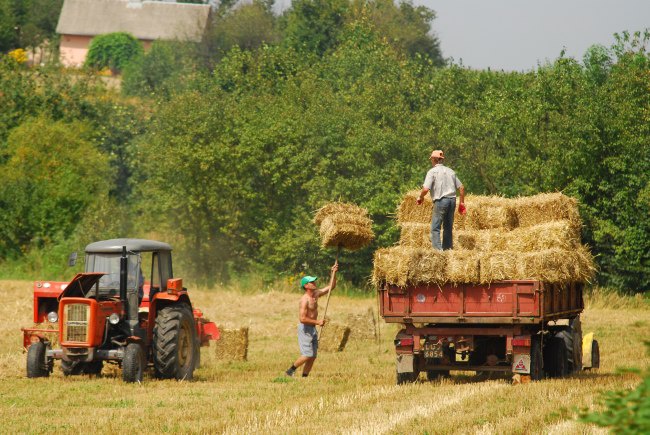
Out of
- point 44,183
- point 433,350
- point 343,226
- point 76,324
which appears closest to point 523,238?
point 433,350

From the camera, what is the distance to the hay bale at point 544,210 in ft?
63.6

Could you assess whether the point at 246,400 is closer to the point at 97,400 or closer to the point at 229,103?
the point at 97,400

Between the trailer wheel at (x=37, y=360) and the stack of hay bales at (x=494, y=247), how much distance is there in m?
5.27

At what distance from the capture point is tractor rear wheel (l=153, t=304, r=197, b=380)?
17469 mm

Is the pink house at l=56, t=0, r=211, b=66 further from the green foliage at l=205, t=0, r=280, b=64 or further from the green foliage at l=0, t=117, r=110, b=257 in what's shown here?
the green foliage at l=0, t=117, r=110, b=257

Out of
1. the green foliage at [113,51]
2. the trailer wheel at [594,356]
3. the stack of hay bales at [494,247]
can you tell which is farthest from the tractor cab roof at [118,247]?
the green foliage at [113,51]

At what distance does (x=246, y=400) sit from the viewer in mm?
14719

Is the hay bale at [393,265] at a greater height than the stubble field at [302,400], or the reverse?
the hay bale at [393,265]

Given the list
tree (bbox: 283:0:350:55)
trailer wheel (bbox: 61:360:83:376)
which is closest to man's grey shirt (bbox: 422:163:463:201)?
trailer wheel (bbox: 61:360:83:376)

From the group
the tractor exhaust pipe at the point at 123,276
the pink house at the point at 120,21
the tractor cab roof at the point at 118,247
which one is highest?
the pink house at the point at 120,21

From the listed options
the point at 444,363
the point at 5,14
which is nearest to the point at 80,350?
the point at 444,363

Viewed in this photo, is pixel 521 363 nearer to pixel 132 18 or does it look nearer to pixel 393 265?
pixel 393 265

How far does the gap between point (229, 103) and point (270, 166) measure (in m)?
5.25

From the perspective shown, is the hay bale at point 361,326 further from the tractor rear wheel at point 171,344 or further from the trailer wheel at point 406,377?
the trailer wheel at point 406,377
